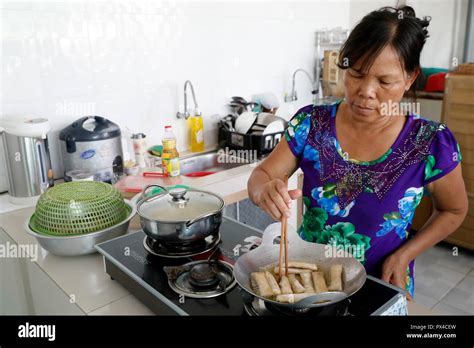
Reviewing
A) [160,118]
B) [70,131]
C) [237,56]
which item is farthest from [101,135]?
[237,56]

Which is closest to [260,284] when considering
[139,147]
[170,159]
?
[170,159]

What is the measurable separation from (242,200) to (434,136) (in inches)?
Answer: 41.5

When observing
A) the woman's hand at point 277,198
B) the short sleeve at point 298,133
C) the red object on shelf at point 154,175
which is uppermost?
the short sleeve at point 298,133

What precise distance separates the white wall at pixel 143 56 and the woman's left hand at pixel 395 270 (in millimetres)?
1505

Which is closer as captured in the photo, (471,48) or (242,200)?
(242,200)

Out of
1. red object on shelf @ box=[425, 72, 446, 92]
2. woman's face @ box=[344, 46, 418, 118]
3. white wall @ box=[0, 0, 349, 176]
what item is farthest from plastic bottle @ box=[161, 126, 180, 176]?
red object on shelf @ box=[425, 72, 446, 92]

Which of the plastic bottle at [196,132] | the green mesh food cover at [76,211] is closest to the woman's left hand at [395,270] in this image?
the green mesh food cover at [76,211]

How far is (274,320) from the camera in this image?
0.78 meters

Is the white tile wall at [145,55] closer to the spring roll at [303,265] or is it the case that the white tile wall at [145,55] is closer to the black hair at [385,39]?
the black hair at [385,39]

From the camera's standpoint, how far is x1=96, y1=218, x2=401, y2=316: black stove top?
831mm

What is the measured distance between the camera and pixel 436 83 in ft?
9.50

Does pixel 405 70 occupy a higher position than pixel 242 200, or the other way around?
pixel 405 70

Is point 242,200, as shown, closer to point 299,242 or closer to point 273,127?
point 273,127

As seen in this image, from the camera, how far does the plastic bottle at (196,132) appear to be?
2.35m
